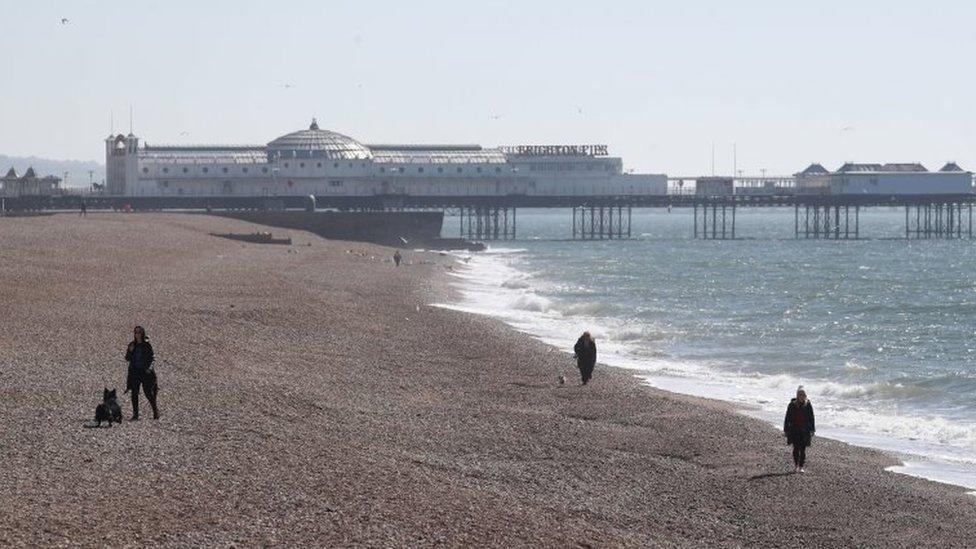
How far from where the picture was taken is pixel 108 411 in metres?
15.8

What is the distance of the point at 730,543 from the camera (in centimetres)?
1391

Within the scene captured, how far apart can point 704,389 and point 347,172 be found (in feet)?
291

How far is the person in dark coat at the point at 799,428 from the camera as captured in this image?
57.4ft

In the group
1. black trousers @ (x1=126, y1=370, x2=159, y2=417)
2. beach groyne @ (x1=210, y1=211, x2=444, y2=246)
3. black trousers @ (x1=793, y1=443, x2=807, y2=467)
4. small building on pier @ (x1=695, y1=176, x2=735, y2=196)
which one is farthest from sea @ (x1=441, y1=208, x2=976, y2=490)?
small building on pier @ (x1=695, y1=176, x2=735, y2=196)

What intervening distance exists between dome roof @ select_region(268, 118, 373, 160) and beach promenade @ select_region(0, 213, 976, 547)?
84167 mm

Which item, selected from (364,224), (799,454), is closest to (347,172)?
(364,224)

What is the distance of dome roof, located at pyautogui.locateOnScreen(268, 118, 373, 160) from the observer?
115 metres

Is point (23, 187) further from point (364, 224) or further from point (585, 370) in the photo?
point (585, 370)

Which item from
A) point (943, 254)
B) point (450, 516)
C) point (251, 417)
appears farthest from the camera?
point (943, 254)

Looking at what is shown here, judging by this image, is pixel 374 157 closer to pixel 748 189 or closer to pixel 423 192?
pixel 423 192

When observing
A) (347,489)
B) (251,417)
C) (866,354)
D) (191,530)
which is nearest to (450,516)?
(347,489)

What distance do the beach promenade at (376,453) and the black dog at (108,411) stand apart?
260 millimetres

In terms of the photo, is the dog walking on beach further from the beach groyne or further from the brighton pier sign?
the brighton pier sign

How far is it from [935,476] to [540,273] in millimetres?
46333
